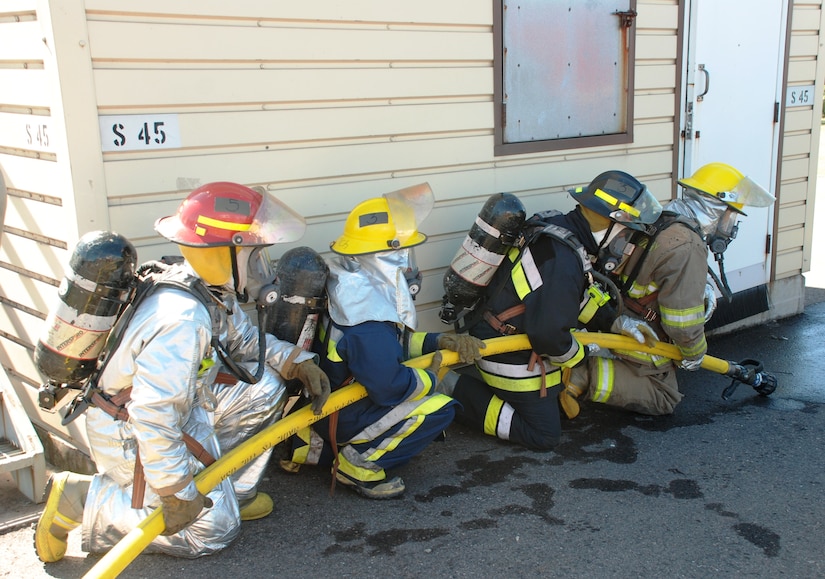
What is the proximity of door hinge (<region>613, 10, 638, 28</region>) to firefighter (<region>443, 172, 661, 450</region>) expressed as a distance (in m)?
1.62

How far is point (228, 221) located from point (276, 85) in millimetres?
1230

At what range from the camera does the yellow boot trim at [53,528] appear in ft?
10.5

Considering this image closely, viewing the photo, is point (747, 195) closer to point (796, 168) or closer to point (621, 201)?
point (621, 201)

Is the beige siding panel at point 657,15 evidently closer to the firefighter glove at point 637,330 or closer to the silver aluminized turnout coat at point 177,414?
the firefighter glove at point 637,330

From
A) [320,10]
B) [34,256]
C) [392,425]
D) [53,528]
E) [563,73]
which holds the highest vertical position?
[320,10]

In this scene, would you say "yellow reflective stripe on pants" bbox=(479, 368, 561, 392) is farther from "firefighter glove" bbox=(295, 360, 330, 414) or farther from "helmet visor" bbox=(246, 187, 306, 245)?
"helmet visor" bbox=(246, 187, 306, 245)

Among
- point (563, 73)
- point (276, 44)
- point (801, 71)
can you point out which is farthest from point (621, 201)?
point (801, 71)

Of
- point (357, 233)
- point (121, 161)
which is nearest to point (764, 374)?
point (357, 233)

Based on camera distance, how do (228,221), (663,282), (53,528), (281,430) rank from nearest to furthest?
(228,221) → (53,528) → (281,430) → (663,282)

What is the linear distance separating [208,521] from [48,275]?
1618mm

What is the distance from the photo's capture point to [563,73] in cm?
529

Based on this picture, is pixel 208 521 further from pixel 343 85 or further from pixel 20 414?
pixel 343 85

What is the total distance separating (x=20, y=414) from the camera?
3.93 m

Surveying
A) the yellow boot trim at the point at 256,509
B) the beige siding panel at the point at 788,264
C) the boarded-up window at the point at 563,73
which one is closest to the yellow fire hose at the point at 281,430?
the yellow boot trim at the point at 256,509
